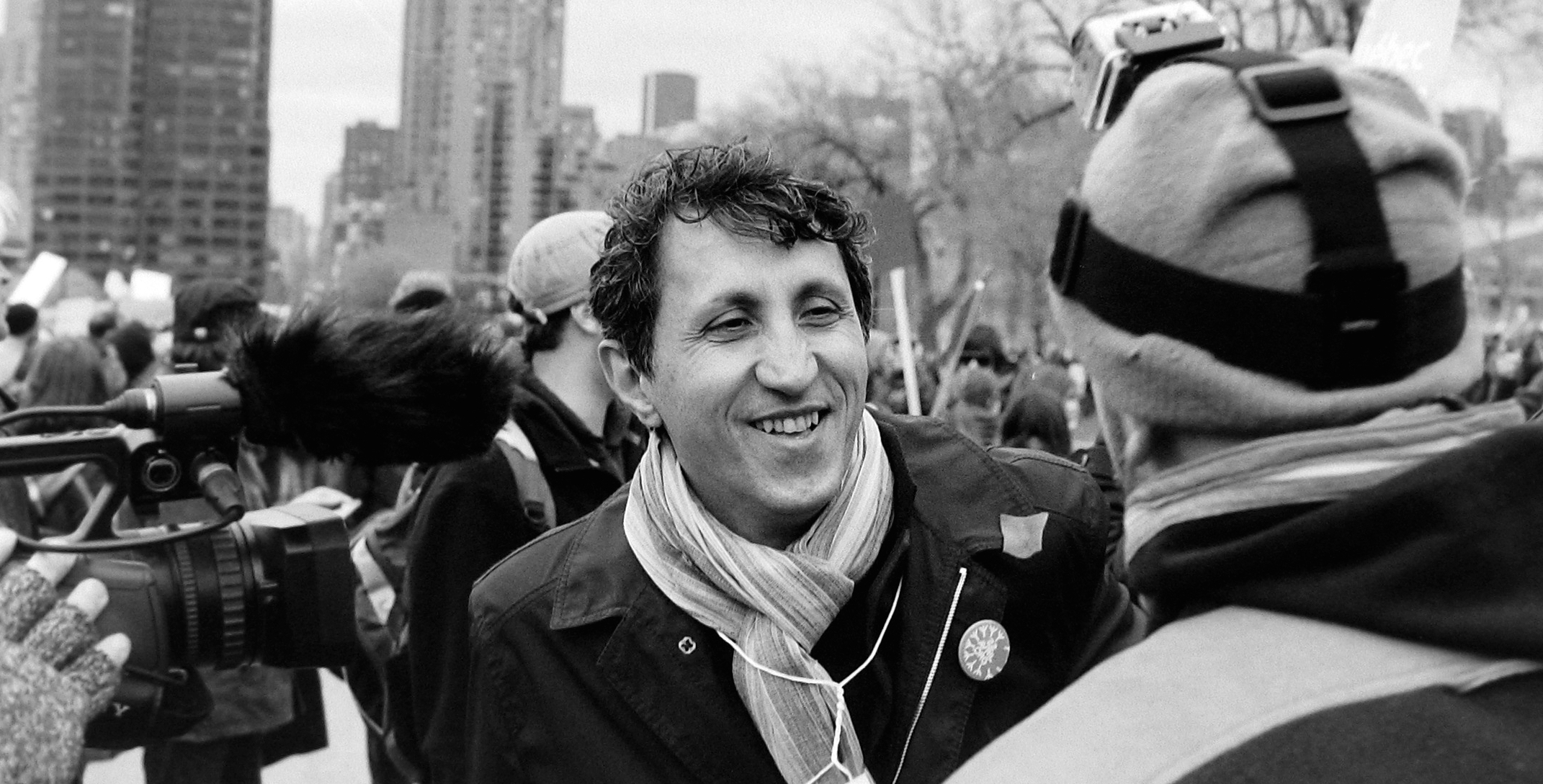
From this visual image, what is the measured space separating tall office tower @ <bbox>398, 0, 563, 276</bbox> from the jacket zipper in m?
114

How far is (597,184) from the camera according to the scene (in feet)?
325

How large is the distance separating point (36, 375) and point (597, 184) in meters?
93.9

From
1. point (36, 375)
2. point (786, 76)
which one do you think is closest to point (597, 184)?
point (786, 76)

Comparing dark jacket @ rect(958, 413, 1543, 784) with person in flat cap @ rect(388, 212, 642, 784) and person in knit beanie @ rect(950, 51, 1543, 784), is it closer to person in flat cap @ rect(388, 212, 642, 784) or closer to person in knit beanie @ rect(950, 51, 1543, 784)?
person in knit beanie @ rect(950, 51, 1543, 784)

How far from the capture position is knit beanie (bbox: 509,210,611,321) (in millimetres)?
3740

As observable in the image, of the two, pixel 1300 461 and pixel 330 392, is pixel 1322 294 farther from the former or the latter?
pixel 330 392

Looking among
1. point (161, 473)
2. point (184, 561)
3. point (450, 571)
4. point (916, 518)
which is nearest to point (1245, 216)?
point (916, 518)

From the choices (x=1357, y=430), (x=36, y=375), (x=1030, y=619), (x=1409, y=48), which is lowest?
(x=36, y=375)

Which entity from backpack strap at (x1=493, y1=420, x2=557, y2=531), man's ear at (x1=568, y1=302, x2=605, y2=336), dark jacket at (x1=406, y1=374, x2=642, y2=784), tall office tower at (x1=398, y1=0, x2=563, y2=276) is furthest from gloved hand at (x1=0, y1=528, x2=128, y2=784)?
tall office tower at (x1=398, y1=0, x2=563, y2=276)

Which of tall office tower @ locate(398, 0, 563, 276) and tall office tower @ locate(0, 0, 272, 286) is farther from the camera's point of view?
tall office tower @ locate(0, 0, 272, 286)

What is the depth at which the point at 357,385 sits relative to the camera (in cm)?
228

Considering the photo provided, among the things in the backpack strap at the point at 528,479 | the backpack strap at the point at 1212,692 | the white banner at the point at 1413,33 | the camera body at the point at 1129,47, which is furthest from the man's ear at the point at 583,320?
the backpack strap at the point at 1212,692

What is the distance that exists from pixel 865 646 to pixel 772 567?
173 mm

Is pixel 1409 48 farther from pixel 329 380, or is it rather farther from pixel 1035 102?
pixel 1035 102
